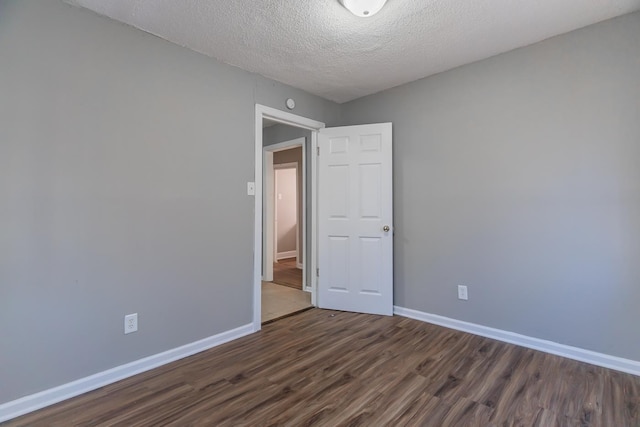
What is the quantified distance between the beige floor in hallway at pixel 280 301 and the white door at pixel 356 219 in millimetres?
322

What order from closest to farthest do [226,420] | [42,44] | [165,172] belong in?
[226,420], [42,44], [165,172]

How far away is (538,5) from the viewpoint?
6.57 feet

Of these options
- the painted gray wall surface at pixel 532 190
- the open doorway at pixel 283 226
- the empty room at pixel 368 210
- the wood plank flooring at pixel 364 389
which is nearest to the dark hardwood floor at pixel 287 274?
the open doorway at pixel 283 226

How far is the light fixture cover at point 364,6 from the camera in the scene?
1863mm

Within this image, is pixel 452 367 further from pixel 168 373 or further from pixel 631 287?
pixel 168 373

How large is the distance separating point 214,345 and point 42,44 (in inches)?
91.1

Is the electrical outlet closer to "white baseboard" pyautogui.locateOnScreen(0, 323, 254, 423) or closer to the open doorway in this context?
"white baseboard" pyautogui.locateOnScreen(0, 323, 254, 423)

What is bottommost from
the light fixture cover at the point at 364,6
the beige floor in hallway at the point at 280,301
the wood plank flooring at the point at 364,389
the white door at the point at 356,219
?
the wood plank flooring at the point at 364,389

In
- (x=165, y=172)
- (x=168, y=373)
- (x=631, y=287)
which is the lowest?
(x=168, y=373)

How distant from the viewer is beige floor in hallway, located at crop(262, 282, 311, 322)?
11.1 ft

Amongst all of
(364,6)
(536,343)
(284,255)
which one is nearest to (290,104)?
(364,6)

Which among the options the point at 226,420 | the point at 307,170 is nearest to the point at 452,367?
the point at 226,420

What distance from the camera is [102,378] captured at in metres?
2.01

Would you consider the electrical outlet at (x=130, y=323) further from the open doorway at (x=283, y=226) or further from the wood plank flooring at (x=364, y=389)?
the open doorway at (x=283, y=226)
